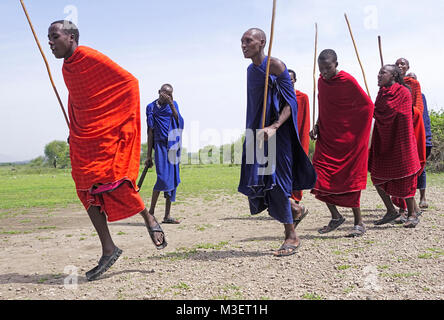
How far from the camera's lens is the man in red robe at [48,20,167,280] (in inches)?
176

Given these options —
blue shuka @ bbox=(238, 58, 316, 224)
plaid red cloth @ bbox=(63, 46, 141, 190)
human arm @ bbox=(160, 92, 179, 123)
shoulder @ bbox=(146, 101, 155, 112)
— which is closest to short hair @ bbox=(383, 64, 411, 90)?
blue shuka @ bbox=(238, 58, 316, 224)

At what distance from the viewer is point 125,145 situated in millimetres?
4594

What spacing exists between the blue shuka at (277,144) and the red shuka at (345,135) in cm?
131

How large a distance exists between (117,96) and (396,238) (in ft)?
13.1

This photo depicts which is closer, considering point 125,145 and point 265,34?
point 125,145

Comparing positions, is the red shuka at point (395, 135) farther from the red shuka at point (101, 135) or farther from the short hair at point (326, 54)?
the red shuka at point (101, 135)

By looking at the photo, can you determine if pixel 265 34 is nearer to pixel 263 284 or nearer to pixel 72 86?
pixel 72 86

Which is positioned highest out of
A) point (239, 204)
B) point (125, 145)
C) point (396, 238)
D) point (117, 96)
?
point (117, 96)

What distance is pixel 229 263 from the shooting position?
190 inches

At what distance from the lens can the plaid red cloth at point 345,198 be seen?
630cm

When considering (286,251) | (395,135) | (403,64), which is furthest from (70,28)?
(403,64)

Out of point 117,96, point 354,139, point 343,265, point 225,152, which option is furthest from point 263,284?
point 225,152

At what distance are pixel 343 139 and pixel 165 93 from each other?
3346mm

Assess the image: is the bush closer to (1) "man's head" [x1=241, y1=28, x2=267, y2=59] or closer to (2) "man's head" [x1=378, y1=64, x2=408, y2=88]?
(2) "man's head" [x1=378, y1=64, x2=408, y2=88]
